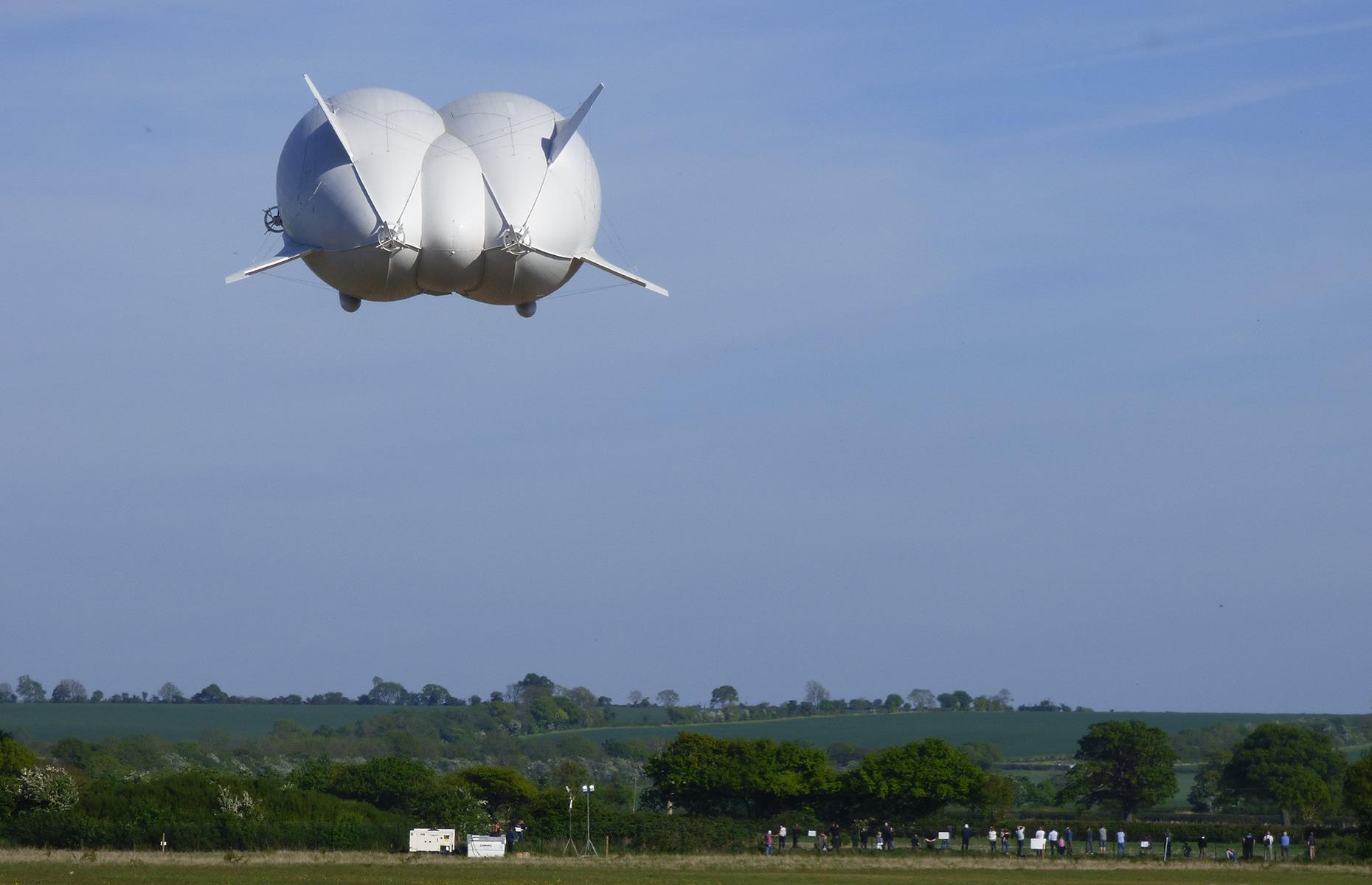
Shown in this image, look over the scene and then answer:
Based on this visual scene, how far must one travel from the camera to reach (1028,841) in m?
77.3


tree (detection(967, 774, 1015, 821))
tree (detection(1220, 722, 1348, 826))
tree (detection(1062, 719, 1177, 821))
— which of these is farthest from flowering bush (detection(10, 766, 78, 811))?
tree (detection(1220, 722, 1348, 826))

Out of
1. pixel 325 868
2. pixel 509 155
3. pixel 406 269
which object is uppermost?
pixel 509 155

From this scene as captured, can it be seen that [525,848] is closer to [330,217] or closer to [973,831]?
[973,831]

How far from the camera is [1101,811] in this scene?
10950cm

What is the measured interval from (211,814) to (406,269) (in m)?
48.1

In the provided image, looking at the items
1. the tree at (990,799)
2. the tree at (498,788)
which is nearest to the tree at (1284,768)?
the tree at (990,799)

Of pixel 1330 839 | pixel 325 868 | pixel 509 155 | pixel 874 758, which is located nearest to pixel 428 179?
pixel 509 155

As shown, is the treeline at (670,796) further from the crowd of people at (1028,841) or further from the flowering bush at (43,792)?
the crowd of people at (1028,841)

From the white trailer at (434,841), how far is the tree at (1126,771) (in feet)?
184

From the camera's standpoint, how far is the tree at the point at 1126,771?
4208 inches

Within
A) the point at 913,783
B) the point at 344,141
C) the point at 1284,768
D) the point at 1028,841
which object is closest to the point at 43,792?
the point at 913,783

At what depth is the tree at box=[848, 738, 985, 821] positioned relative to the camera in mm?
81562

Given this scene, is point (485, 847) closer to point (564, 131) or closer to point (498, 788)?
point (498, 788)

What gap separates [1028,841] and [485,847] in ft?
90.8
